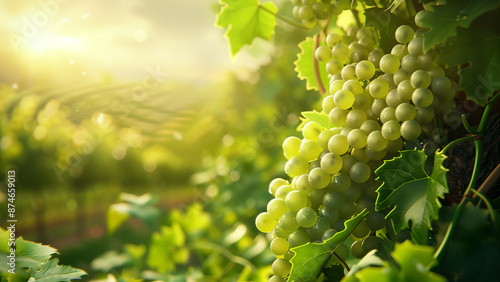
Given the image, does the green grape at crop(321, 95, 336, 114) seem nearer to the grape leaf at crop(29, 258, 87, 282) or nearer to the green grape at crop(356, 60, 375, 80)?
the green grape at crop(356, 60, 375, 80)

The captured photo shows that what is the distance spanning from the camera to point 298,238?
15.2 inches

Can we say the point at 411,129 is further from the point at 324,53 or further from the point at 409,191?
the point at 324,53

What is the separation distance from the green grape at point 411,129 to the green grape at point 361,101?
0.18 ft

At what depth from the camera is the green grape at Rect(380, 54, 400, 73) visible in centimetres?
37

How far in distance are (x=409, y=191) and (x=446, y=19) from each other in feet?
0.51

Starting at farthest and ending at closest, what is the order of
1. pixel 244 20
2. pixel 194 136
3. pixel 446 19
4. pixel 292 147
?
pixel 194 136, pixel 244 20, pixel 292 147, pixel 446 19

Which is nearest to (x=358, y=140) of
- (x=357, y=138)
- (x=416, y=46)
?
(x=357, y=138)

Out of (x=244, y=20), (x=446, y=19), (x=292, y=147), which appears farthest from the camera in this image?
(x=244, y=20)

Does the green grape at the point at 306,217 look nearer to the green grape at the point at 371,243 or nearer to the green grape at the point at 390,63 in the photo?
the green grape at the point at 371,243

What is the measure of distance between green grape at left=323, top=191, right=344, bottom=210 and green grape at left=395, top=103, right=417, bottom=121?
0.10 meters

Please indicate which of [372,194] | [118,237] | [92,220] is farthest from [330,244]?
[92,220]

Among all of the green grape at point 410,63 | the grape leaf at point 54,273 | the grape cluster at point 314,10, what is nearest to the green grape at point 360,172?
the green grape at point 410,63

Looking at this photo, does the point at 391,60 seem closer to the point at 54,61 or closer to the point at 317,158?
the point at 317,158

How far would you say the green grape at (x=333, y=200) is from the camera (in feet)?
1.23
